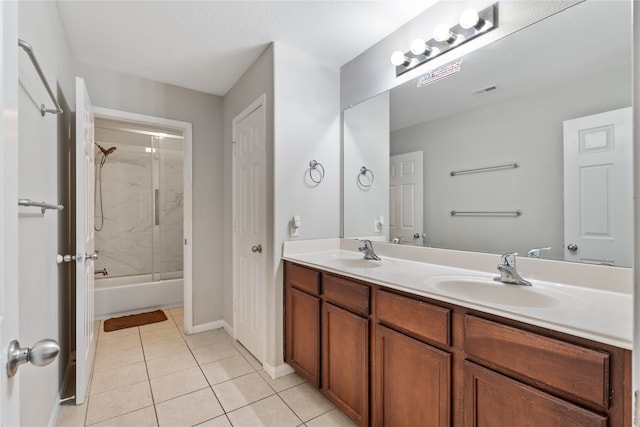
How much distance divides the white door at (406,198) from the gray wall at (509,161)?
0.05m

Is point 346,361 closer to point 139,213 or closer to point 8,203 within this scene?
point 8,203

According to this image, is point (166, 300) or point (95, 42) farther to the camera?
point (166, 300)

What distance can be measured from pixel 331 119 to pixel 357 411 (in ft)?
6.66

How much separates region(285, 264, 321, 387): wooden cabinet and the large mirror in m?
0.68

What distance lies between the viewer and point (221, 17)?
73.6 inches

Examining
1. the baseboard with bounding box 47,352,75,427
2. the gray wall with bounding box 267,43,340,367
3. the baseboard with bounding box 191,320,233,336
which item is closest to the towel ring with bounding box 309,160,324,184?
the gray wall with bounding box 267,43,340,367

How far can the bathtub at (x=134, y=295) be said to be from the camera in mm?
3254

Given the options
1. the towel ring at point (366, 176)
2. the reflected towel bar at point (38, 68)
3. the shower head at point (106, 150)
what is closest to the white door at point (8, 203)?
the reflected towel bar at point (38, 68)

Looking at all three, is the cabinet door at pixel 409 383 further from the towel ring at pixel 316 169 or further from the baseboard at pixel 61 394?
the baseboard at pixel 61 394

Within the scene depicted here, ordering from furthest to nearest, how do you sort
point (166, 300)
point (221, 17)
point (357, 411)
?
point (166, 300) < point (221, 17) < point (357, 411)

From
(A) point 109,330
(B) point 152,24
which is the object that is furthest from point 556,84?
(A) point 109,330

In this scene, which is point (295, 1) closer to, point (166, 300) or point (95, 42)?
point (95, 42)

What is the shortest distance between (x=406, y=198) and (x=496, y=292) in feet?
2.87

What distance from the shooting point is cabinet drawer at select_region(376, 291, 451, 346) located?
1153mm
